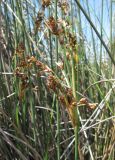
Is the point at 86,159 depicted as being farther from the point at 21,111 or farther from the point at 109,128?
the point at 21,111

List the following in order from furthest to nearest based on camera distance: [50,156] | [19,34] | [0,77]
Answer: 1. [19,34]
2. [0,77]
3. [50,156]

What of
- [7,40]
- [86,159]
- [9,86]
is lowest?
[86,159]

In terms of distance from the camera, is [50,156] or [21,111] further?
[21,111]

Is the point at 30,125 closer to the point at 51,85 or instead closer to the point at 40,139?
the point at 40,139

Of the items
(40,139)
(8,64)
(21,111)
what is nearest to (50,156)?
(40,139)

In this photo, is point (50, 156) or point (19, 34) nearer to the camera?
point (50, 156)

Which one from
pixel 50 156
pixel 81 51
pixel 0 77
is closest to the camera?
pixel 50 156

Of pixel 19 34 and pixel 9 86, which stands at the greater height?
pixel 19 34

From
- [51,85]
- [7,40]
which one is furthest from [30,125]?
[51,85]

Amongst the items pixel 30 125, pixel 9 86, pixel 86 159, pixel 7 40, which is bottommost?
pixel 86 159
